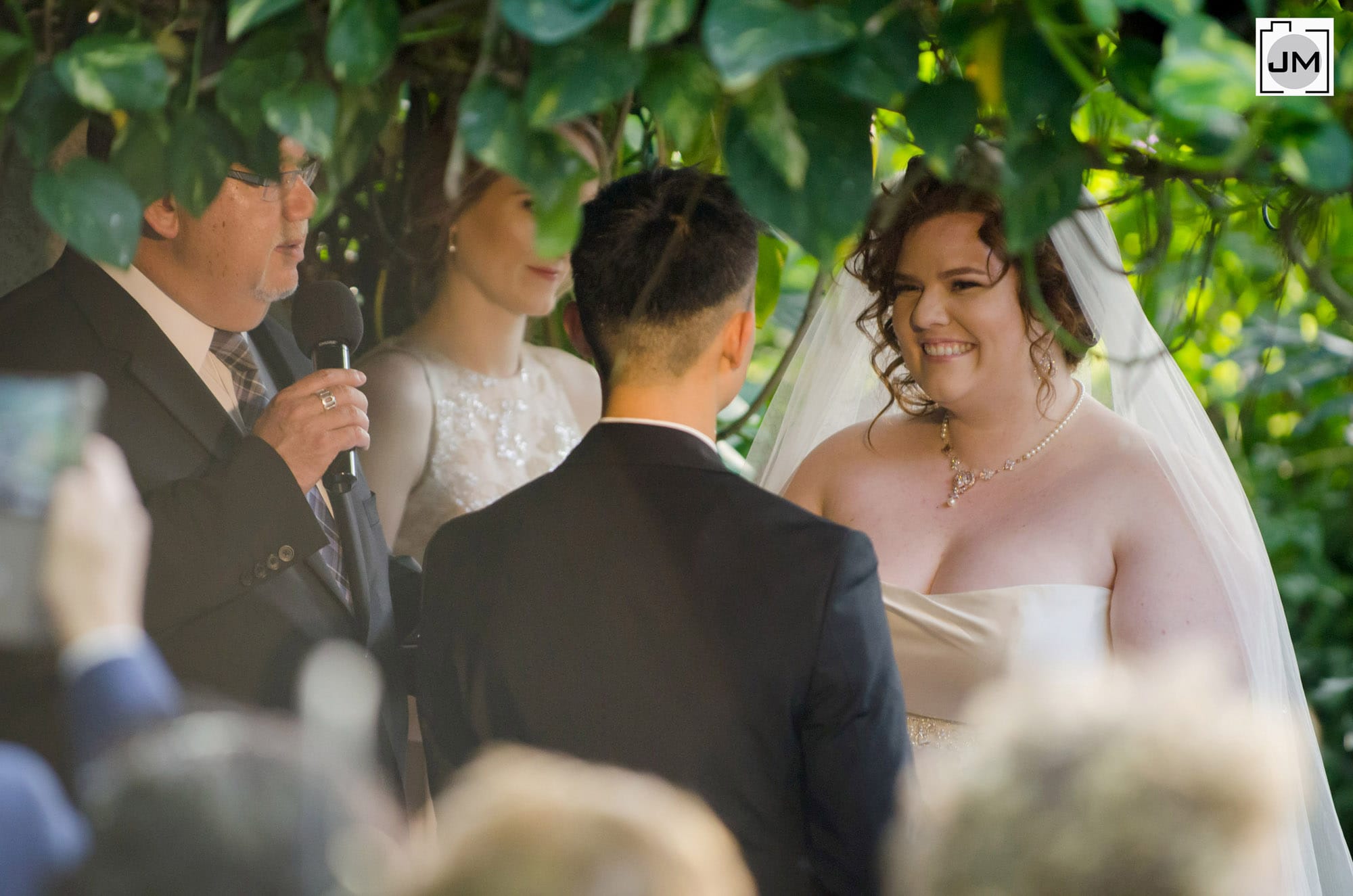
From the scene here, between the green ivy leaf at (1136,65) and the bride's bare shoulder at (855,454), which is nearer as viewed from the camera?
the green ivy leaf at (1136,65)

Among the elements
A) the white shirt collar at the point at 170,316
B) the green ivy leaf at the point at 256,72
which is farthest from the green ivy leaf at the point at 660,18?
the white shirt collar at the point at 170,316

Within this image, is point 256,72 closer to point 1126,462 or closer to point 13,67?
point 13,67

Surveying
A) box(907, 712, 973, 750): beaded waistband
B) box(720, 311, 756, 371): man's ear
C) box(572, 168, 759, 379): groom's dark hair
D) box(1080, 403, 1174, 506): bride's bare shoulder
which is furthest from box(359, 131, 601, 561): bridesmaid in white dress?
box(1080, 403, 1174, 506): bride's bare shoulder

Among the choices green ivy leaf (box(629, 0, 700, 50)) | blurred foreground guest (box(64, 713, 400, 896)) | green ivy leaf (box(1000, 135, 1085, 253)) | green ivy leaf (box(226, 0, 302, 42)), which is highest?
green ivy leaf (box(226, 0, 302, 42))

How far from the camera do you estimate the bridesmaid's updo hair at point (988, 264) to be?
7.48 feet

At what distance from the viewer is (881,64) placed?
949 mm

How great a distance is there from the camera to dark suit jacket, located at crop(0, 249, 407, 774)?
1.82 m

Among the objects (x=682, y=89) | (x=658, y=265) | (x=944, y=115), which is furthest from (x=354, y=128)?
(x=658, y=265)

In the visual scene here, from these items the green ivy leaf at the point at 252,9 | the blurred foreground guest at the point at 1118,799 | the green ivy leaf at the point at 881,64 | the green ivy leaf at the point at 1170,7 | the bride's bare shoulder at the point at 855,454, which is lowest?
the bride's bare shoulder at the point at 855,454

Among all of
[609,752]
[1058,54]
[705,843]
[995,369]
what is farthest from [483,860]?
[995,369]

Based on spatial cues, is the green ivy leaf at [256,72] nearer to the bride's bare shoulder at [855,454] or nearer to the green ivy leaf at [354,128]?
the green ivy leaf at [354,128]

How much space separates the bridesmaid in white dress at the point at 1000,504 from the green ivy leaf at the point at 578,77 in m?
1.46

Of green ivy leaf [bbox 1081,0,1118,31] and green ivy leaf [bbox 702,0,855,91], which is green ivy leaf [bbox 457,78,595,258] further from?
green ivy leaf [bbox 1081,0,1118,31]

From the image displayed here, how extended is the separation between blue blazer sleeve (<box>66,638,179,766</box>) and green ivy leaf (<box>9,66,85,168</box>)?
1.55 ft
